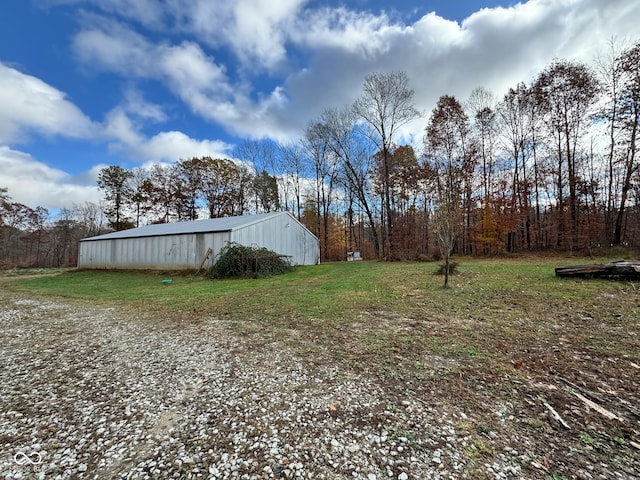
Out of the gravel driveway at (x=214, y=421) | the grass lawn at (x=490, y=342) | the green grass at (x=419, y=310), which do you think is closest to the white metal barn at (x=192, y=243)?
the green grass at (x=419, y=310)

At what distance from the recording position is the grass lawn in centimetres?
207

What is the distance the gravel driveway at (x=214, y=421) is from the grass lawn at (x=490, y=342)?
29 centimetres

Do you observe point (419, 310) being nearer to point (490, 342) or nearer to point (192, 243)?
point (490, 342)

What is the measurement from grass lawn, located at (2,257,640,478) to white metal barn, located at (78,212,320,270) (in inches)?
266

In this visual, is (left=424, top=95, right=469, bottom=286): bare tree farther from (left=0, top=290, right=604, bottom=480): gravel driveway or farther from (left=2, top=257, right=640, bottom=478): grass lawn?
(left=0, top=290, right=604, bottom=480): gravel driveway

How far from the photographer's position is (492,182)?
20.3m

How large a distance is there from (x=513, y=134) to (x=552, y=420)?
23992 millimetres

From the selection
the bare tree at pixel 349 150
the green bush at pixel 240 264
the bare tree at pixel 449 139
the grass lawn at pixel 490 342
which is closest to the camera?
the grass lawn at pixel 490 342

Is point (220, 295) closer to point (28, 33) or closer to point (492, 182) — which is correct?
point (28, 33)

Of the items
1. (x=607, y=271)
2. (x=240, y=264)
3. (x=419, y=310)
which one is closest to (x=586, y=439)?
(x=419, y=310)

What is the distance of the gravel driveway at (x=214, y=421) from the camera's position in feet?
5.54

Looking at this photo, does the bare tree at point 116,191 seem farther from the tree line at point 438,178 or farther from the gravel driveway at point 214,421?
the gravel driveway at point 214,421

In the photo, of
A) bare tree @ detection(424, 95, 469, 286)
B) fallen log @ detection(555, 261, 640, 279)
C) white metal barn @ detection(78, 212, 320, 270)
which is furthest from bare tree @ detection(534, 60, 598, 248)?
white metal barn @ detection(78, 212, 320, 270)

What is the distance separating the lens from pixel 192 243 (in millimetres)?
14984
